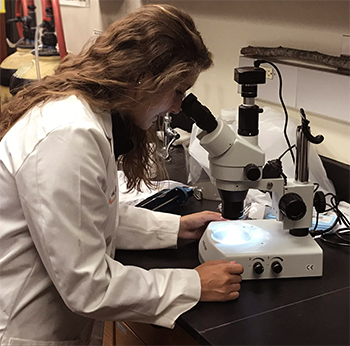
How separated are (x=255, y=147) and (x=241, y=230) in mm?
246

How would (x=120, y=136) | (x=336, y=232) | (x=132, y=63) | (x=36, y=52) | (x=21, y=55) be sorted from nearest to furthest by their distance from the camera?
(x=132, y=63), (x=120, y=136), (x=336, y=232), (x=36, y=52), (x=21, y=55)

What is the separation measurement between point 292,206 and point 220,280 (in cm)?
24

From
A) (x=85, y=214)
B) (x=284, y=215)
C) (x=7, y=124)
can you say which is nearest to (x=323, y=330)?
(x=284, y=215)

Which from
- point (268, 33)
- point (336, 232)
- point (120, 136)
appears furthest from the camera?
point (268, 33)

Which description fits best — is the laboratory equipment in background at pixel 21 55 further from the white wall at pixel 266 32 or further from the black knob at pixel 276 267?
the black knob at pixel 276 267

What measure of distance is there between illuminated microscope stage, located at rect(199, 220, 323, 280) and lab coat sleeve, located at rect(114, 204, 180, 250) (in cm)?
12

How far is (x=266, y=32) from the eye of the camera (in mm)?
1776

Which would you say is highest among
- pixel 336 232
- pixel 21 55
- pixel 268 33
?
pixel 268 33

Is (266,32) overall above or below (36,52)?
above

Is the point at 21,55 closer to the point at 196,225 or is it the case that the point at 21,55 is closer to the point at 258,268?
the point at 196,225

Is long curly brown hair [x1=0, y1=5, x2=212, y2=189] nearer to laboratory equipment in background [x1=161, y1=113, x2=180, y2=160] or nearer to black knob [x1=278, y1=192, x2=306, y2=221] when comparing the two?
black knob [x1=278, y1=192, x2=306, y2=221]

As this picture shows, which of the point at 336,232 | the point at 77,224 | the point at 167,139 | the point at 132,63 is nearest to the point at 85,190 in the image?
the point at 77,224

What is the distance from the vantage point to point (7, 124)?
1.17 m

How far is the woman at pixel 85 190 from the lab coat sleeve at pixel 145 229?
0.12 metres
